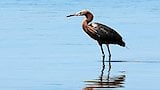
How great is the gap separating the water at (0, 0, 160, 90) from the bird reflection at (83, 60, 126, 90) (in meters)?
0.02

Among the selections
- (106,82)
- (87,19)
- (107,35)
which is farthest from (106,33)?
(106,82)

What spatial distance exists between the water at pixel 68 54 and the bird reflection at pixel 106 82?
16mm

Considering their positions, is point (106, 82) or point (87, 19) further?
point (87, 19)

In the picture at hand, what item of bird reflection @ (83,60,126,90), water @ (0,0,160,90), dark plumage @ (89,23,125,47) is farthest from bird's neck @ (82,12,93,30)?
bird reflection @ (83,60,126,90)

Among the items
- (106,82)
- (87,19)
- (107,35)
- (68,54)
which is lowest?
(106,82)

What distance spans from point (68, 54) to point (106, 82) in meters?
3.67

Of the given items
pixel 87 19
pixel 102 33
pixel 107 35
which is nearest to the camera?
pixel 107 35

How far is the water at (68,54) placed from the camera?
12.1 m

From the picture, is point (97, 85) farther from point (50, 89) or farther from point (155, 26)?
point (155, 26)

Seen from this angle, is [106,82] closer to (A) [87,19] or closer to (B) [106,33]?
(B) [106,33]

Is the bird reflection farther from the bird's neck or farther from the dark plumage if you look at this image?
the bird's neck

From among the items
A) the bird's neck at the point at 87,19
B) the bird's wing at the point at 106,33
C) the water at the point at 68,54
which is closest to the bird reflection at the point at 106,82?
the water at the point at 68,54

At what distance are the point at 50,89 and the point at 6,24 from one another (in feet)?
42.4

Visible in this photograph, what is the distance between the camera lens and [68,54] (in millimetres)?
15820
